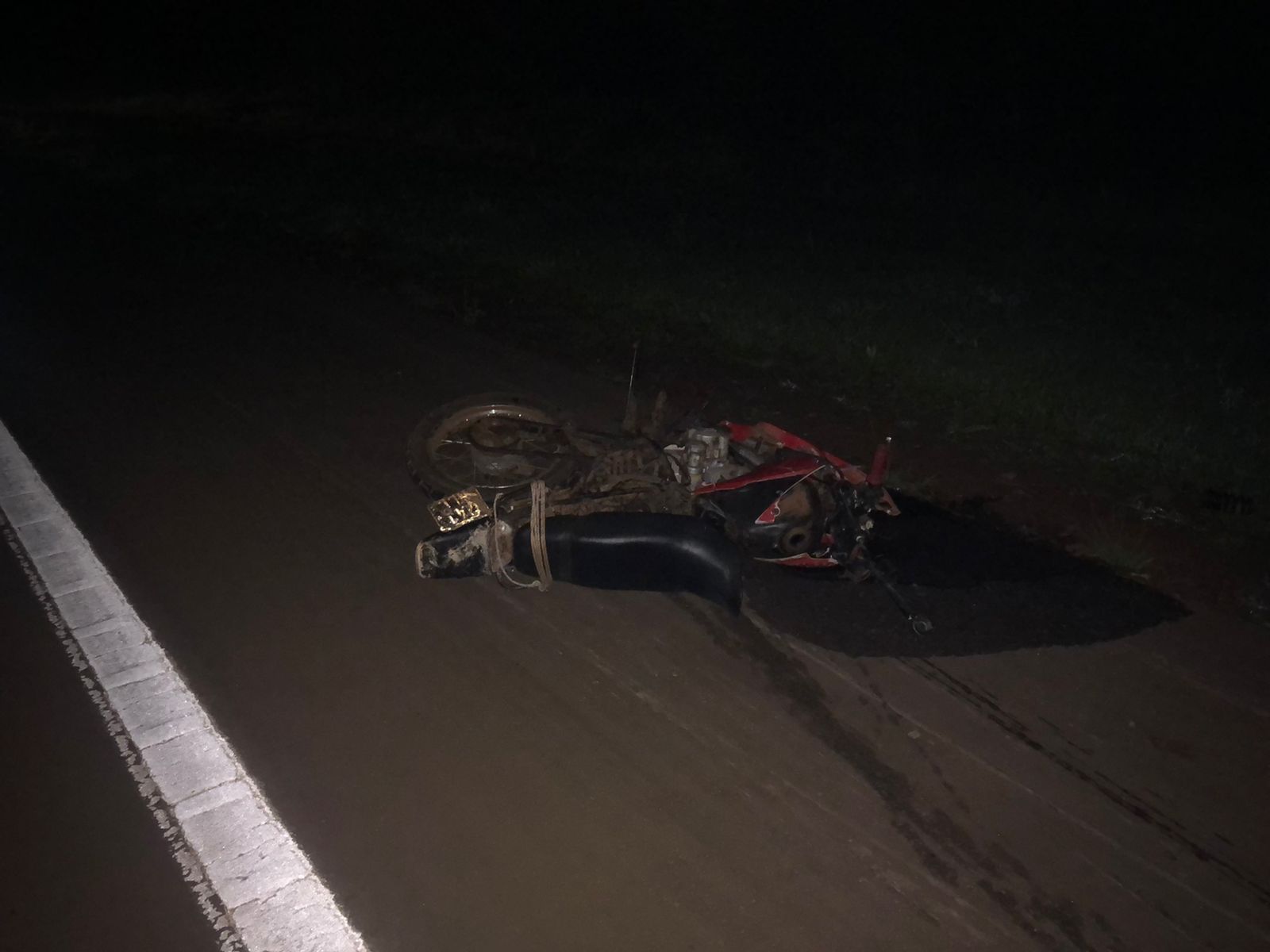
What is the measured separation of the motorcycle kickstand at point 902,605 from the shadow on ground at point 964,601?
0.06 meters

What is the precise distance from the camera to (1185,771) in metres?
3.73

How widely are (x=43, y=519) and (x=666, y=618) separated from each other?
3.58 m

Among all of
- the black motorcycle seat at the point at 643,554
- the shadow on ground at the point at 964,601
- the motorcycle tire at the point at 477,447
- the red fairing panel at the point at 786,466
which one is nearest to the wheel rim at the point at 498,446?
the motorcycle tire at the point at 477,447

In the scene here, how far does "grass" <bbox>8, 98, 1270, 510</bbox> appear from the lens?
702cm

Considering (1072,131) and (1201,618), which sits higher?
(1072,131)

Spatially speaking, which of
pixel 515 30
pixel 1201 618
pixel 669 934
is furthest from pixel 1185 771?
pixel 515 30

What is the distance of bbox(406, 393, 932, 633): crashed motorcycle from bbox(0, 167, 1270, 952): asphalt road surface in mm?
205

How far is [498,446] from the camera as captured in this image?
566cm

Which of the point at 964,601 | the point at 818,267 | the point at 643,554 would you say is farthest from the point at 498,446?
the point at 818,267

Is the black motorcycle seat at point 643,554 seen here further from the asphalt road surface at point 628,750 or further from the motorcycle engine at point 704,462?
the motorcycle engine at point 704,462

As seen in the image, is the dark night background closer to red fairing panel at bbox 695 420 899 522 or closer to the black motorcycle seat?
red fairing panel at bbox 695 420 899 522

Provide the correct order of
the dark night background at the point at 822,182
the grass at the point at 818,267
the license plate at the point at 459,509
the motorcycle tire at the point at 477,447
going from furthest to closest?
the dark night background at the point at 822,182 < the grass at the point at 818,267 < the motorcycle tire at the point at 477,447 < the license plate at the point at 459,509

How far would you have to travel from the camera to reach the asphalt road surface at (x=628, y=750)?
3.17 meters

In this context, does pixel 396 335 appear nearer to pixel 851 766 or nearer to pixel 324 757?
pixel 324 757
